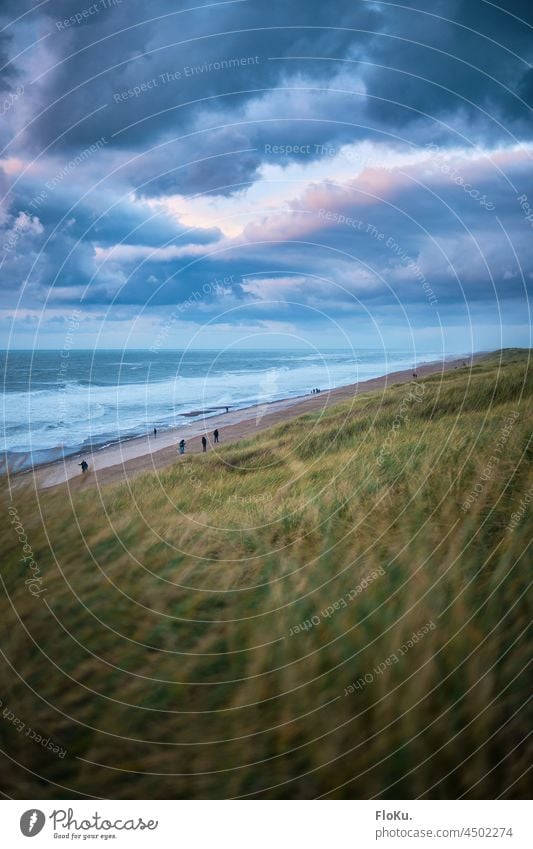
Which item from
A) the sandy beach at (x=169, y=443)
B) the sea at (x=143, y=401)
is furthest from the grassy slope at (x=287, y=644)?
the sea at (x=143, y=401)

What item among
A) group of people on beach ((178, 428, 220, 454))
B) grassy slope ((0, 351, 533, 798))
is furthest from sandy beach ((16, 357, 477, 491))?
grassy slope ((0, 351, 533, 798))

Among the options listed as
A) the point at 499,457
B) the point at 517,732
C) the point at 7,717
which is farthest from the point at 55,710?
the point at 499,457

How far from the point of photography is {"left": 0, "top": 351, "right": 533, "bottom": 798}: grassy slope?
1820 millimetres

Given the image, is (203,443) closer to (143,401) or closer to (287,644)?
(287,644)

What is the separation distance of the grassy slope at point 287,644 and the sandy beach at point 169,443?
0.72m

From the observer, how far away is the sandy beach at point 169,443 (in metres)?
3.43

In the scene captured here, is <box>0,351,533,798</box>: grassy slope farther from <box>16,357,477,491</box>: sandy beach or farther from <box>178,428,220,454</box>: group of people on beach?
<box>178,428,220,454</box>: group of people on beach

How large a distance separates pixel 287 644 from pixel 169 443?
6690 mm

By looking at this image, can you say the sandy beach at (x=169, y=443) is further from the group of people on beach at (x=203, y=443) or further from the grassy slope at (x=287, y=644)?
the grassy slope at (x=287, y=644)

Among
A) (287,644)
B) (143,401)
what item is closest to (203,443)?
(287,644)

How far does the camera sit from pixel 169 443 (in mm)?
8477

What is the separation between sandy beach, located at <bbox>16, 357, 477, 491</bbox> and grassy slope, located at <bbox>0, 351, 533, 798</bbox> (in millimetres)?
720

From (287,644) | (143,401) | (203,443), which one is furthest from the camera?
(143,401)

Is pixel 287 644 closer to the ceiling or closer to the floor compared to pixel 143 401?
closer to the floor
